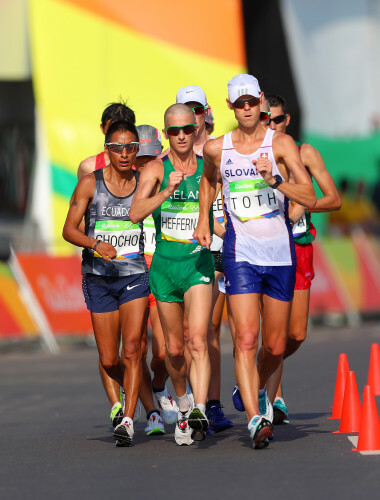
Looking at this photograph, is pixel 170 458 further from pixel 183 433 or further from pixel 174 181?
pixel 174 181

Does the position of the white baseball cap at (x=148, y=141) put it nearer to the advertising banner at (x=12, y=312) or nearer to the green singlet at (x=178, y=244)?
the green singlet at (x=178, y=244)

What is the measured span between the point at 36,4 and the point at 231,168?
15.2 metres

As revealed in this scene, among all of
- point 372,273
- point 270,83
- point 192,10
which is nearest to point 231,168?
point 372,273

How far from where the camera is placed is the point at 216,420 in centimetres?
1001

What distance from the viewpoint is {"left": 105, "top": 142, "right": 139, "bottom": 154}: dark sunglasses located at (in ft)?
31.6

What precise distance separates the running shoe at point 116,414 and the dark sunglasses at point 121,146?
6.08 feet

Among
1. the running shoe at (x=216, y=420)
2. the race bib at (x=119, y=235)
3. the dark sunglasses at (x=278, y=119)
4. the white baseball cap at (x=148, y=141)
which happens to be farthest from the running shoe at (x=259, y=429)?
the dark sunglasses at (x=278, y=119)

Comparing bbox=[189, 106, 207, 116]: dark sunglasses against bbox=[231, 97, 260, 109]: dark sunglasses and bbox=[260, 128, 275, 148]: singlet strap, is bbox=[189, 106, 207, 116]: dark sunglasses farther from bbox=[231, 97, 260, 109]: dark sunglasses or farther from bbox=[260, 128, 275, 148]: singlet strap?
bbox=[260, 128, 275, 148]: singlet strap

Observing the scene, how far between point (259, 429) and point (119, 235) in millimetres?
1862

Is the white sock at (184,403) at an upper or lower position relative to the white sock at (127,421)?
upper

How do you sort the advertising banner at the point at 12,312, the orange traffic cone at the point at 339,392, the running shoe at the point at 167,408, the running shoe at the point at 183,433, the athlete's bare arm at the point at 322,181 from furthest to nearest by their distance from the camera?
the advertising banner at the point at 12,312
the orange traffic cone at the point at 339,392
the running shoe at the point at 167,408
the running shoe at the point at 183,433
the athlete's bare arm at the point at 322,181

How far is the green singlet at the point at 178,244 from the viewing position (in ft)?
30.6

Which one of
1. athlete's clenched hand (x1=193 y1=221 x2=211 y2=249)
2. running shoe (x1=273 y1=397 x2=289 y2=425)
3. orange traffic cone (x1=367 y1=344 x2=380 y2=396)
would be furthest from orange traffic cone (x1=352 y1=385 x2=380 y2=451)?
orange traffic cone (x1=367 y1=344 x2=380 y2=396)

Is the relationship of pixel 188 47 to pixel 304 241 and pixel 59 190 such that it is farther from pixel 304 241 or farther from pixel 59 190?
pixel 304 241
